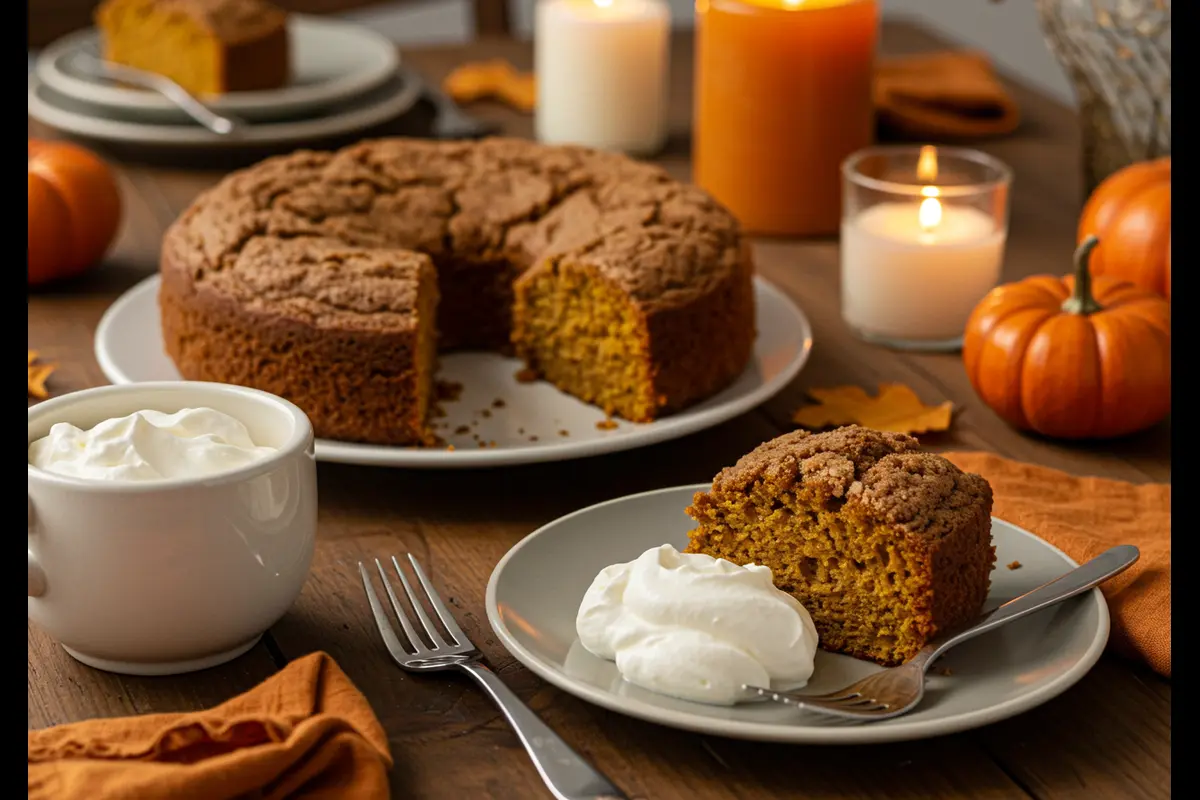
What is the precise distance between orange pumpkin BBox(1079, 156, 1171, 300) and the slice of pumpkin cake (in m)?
0.99

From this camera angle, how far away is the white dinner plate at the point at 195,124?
2.93m

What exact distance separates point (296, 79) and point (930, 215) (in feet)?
5.41

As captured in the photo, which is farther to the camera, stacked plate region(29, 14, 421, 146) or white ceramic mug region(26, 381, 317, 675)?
stacked plate region(29, 14, 421, 146)

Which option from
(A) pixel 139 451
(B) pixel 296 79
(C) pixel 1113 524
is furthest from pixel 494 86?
(A) pixel 139 451

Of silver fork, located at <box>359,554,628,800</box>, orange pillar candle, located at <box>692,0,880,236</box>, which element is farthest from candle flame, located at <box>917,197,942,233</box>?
silver fork, located at <box>359,554,628,800</box>

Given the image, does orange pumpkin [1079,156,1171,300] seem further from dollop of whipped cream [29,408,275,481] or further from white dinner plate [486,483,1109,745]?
dollop of whipped cream [29,408,275,481]

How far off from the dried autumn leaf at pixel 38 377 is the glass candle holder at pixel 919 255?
48.9 inches

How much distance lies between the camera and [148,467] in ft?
4.18

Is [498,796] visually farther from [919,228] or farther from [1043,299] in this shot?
[919,228]

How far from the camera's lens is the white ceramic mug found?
1241mm

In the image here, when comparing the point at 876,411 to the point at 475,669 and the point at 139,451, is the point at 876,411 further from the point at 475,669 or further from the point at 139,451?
the point at 139,451

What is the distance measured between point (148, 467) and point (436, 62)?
8.70 ft

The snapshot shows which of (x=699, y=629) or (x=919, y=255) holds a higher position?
(x=919, y=255)

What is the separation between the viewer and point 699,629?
4.07 ft
